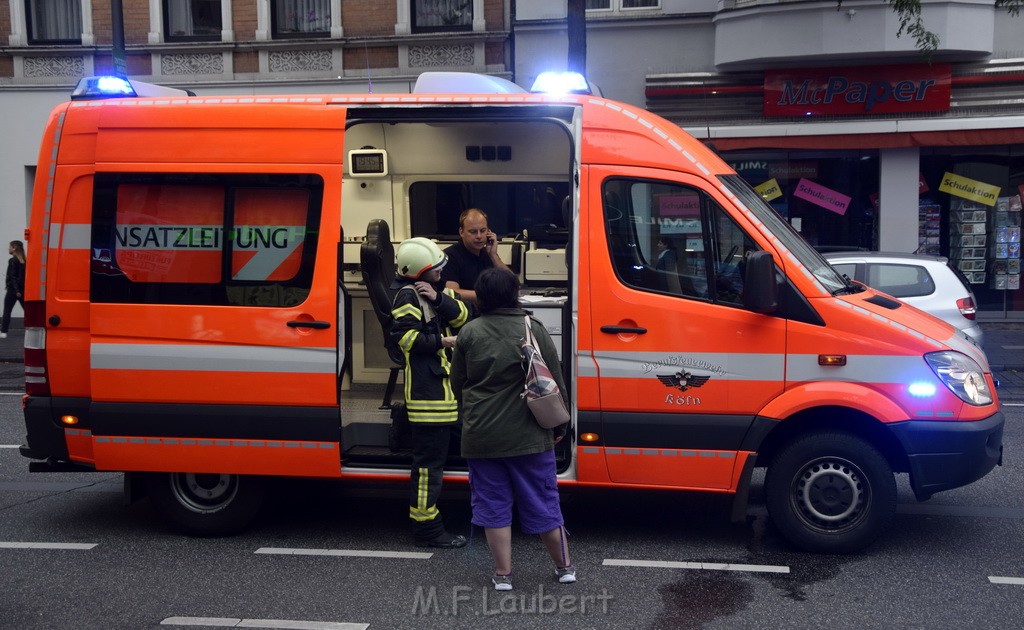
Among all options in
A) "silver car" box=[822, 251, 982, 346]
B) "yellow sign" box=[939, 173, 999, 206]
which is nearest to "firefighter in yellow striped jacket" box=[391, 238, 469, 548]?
"silver car" box=[822, 251, 982, 346]

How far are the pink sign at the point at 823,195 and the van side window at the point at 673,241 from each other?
12.4 meters

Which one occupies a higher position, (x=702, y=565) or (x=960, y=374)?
(x=960, y=374)

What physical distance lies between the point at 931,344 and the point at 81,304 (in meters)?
4.82

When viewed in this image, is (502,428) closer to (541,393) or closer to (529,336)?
(541,393)

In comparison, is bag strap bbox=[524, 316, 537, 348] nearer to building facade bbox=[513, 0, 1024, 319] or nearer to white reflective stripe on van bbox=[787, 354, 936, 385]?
white reflective stripe on van bbox=[787, 354, 936, 385]

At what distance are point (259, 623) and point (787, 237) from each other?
351 centimetres

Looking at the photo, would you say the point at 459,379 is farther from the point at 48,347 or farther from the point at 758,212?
the point at 48,347

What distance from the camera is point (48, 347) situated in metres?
6.53

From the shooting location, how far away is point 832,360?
5961mm

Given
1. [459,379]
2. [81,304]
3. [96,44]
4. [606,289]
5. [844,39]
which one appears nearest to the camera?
[459,379]

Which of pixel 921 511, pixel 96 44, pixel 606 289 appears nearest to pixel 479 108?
pixel 606 289

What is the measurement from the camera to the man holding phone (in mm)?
7176

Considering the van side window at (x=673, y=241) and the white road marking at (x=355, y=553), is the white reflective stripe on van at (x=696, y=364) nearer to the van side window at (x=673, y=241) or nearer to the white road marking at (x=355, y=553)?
the van side window at (x=673, y=241)

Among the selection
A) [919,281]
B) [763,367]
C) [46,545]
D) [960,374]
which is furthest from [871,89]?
[46,545]
